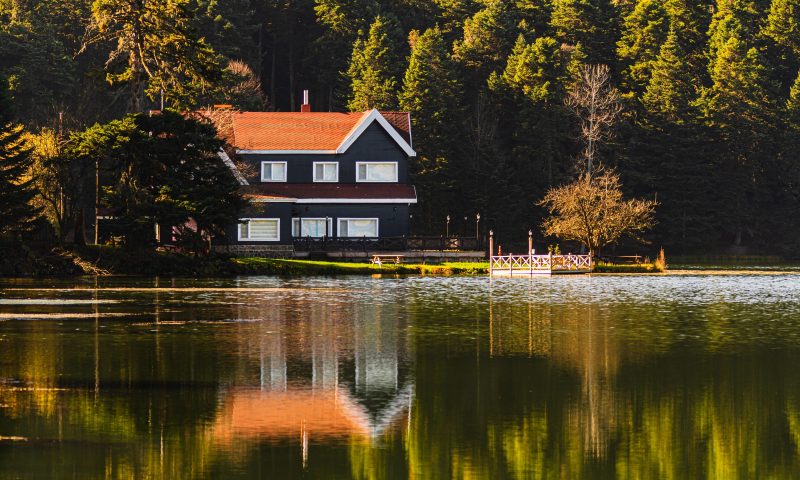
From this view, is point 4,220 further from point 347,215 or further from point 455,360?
point 455,360

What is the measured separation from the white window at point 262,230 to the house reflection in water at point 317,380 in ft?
144

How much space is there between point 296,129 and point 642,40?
3717cm

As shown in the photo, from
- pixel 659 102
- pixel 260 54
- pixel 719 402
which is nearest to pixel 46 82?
pixel 260 54

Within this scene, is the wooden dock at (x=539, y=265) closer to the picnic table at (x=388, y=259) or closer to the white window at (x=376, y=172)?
the picnic table at (x=388, y=259)

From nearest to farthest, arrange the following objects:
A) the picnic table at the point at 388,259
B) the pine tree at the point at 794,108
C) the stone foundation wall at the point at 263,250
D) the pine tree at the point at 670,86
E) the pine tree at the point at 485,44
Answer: the picnic table at the point at 388,259
the stone foundation wall at the point at 263,250
the pine tree at the point at 670,86
the pine tree at the point at 794,108
the pine tree at the point at 485,44

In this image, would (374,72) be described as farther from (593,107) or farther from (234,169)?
(234,169)

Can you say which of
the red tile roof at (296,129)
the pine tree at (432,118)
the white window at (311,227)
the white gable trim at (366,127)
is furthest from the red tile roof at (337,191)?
the pine tree at (432,118)

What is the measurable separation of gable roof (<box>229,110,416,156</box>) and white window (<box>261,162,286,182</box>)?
3.15 ft

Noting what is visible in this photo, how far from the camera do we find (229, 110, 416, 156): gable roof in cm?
8538

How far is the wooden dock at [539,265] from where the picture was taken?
7225cm

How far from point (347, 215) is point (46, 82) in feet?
99.4

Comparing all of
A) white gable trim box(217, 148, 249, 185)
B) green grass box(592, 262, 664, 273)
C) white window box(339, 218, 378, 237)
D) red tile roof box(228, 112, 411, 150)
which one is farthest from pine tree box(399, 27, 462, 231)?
white gable trim box(217, 148, 249, 185)

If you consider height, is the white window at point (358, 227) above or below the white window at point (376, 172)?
below

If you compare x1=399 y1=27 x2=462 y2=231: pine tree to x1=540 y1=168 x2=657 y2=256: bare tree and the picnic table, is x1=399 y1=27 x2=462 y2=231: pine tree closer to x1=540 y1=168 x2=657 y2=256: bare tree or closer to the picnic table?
x1=540 y1=168 x2=657 y2=256: bare tree
